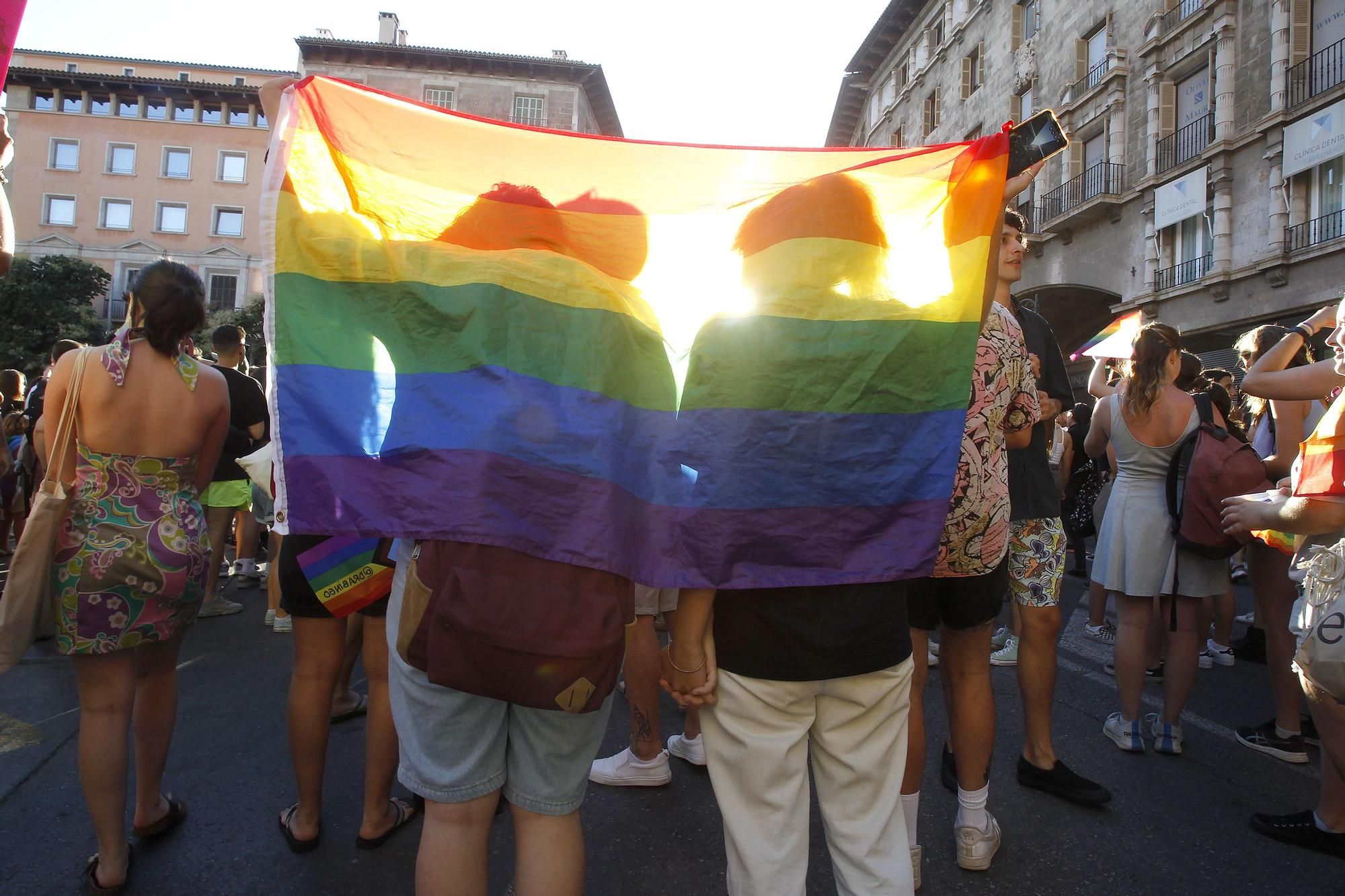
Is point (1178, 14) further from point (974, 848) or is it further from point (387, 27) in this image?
point (387, 27)

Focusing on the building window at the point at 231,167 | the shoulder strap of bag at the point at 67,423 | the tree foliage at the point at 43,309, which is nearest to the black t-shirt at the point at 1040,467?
the shoulder strap of bag at the point at 67,423

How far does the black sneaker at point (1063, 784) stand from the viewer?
301 cm

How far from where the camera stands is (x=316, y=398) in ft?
6.12

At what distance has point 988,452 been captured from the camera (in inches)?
89.7

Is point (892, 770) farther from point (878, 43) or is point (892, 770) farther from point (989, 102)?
point (878, 43)

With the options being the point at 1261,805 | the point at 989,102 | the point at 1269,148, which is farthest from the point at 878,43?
the point at 1261,805

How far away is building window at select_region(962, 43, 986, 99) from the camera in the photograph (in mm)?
26609

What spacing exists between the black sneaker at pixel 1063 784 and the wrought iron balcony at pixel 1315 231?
16.3m

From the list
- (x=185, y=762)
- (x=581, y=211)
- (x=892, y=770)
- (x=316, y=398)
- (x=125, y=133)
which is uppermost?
(x=125, y=133)

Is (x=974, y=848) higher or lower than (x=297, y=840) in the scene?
higher

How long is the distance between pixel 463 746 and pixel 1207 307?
20.7 metres

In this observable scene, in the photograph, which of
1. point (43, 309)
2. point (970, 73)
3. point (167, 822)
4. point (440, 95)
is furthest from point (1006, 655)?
point (43, 309)

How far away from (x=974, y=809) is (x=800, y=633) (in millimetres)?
1327

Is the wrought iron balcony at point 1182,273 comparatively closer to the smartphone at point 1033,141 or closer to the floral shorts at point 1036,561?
the floral shorts at point 1036,561
